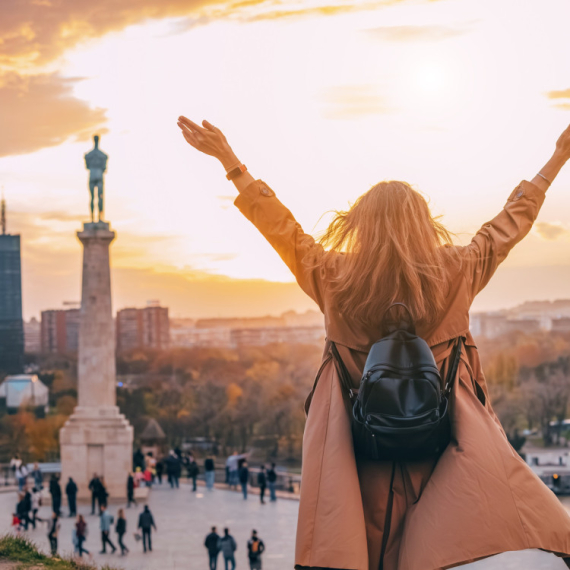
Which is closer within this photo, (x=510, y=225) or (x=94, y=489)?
(x=510, y=225)

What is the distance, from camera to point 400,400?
8.23 feet

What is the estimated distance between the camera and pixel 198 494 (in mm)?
23766

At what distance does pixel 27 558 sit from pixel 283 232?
5.53 m

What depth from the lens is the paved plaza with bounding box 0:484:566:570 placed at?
15.1 metres

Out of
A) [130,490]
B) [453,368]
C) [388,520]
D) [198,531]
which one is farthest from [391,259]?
[130,490]

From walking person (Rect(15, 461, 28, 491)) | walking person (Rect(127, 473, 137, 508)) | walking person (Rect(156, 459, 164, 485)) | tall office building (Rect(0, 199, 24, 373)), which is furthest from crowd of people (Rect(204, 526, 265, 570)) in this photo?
tall office building (Rect(0, 199, 24, 373))

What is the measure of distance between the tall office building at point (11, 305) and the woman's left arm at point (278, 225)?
175 feet

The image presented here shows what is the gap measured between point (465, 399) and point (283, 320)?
283ft

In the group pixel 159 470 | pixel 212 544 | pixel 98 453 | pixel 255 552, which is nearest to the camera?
pixel 255 552

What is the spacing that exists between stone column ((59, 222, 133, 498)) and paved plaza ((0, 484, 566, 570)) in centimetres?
107

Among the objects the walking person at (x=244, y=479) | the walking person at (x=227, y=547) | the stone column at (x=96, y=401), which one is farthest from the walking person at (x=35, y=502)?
the walking person at (x=227, y=547)

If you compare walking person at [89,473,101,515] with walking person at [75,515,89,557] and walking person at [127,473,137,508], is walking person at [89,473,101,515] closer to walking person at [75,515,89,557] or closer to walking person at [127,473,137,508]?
walking person at [127,473,137,508]

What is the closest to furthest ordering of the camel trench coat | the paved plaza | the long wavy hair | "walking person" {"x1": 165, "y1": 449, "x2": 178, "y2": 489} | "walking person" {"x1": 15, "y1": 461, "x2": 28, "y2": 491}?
the camel trench coat
the long wavy hair
the paved plaza
"walking person" {"x1": 15, "y1": 461, "x2": 28, "y2": 491}
"walking person" {"x1": 165, "y1": 449, "x2": 178, "y2": 489}

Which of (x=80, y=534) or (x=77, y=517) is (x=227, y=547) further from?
(x=77, y=517)
